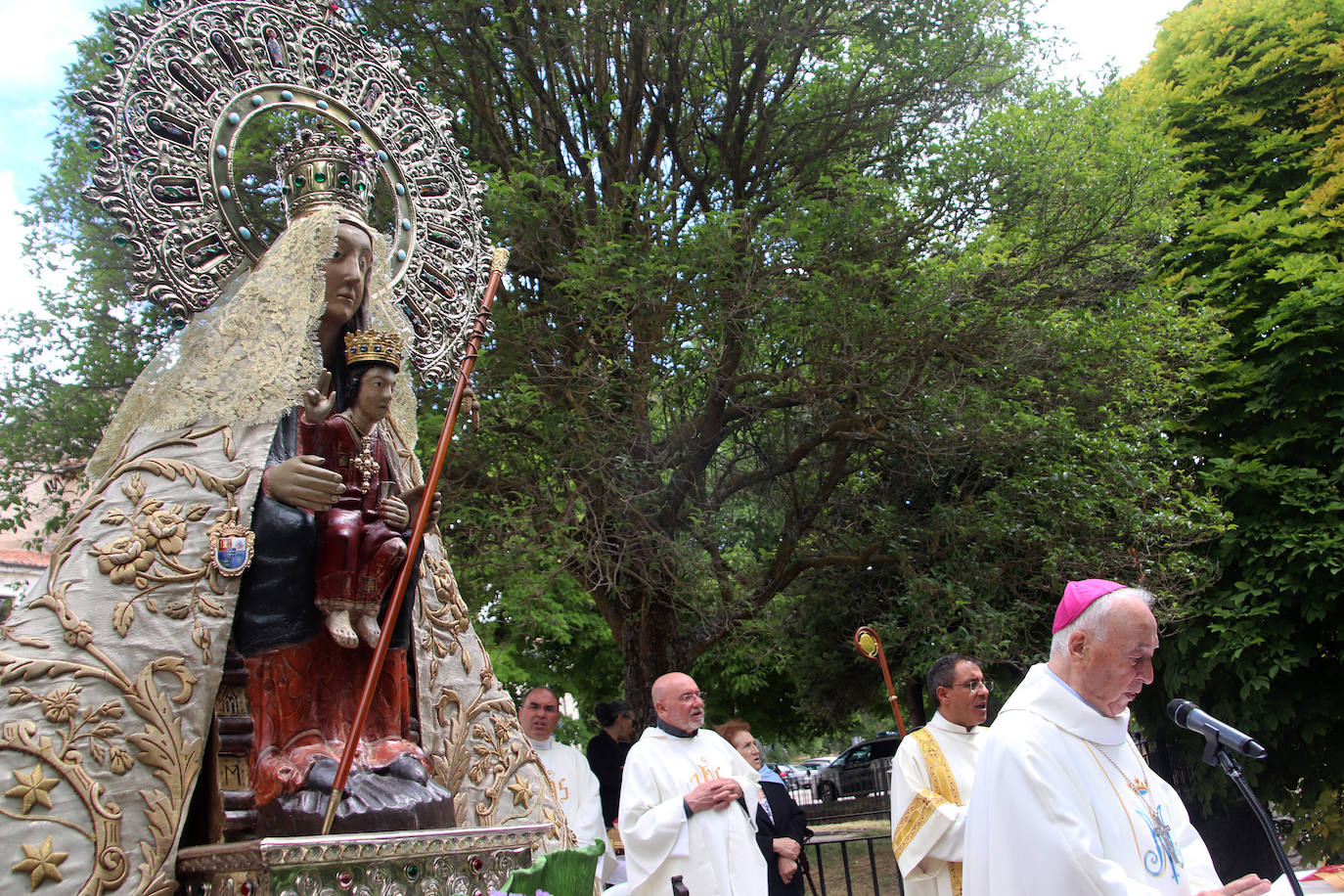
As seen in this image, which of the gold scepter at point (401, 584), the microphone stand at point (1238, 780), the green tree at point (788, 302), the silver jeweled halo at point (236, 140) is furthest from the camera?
the green tree at point (788, 302)

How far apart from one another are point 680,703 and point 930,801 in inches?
54.8

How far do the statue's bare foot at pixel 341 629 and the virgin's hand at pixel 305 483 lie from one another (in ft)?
1.26

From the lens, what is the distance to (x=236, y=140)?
444cm

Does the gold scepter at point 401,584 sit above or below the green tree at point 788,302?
below

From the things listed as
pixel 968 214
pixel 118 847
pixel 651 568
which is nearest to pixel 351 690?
pixel 118 847

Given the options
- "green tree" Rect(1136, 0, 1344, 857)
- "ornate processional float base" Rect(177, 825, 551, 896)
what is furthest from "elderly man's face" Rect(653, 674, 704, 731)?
"green tree" Rect(1136, 0, 1344, 857)

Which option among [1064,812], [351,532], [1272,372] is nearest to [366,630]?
[351,532]

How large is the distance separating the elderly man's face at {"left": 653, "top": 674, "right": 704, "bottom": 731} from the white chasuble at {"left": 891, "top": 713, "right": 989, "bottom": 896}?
1.10 metres

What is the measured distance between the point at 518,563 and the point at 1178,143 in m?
8.97

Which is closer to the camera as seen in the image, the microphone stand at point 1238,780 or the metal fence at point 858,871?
the microphone stand at point 1238,780

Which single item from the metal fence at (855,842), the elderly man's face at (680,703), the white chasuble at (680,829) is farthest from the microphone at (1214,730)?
the metal fence at (855,842)

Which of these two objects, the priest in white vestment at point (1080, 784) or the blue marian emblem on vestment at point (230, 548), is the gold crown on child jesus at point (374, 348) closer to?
the blue marian emblem on vestment at point (230, 548)

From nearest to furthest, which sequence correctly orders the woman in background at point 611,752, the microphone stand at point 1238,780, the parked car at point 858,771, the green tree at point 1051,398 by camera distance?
1. the microphone stand at point 1238,780
2. the woman in background at point 611,752
3. the green tree at point 1051,398
4. the parked car at point 858,771

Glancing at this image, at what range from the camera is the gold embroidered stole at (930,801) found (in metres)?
5.20
